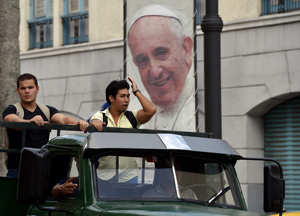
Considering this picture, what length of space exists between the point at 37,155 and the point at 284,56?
9537 millimetres

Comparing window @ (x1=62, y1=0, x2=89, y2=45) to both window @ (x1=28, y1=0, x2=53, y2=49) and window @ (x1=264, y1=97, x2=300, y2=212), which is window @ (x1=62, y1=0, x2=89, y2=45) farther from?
window @ (x1=264, y1=97, x2=300, y2=212)

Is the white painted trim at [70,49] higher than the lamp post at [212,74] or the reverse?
higher

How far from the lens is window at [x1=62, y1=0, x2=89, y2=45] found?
17.3 meters

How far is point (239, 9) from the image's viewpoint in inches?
551

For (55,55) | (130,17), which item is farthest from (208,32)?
(55,55)

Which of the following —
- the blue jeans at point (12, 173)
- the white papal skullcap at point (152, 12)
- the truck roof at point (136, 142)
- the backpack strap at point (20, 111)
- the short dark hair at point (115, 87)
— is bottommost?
the blue jeans at point (12, 173)

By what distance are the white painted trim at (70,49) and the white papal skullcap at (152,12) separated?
386 cm

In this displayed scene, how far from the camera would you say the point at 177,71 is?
12.8 m

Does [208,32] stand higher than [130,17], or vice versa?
[130,17]

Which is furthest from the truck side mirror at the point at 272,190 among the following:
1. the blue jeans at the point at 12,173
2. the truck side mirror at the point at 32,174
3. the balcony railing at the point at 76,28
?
the balcony railing at the point at 76,28

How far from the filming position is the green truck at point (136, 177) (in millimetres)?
4457

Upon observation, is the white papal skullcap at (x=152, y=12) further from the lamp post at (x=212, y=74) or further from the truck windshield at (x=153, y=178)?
the truck windshield at (x=153, y=178)

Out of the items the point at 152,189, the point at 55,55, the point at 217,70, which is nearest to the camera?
the point at 152,189

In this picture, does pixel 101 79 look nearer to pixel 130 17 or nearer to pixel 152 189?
pixel 130 17
